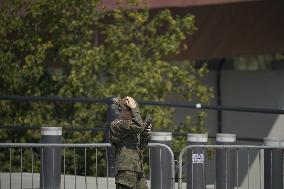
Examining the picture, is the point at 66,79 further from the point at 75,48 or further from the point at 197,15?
the point at 197,15

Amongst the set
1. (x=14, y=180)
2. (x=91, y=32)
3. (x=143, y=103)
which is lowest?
(x=14, y=180)

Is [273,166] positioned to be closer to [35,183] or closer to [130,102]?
[130,102]

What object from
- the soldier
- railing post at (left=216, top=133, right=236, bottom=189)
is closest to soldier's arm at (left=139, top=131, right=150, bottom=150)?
the soldier

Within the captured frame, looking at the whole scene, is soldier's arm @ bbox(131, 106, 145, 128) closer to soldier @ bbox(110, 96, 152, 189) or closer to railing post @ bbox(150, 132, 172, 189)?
soldier @ bbox(110, 96, 152, 189)

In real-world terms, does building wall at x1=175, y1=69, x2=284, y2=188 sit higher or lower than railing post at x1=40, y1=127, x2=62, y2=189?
higher

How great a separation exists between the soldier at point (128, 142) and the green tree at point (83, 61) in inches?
289

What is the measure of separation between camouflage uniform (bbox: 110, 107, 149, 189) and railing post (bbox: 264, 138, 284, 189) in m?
2.10

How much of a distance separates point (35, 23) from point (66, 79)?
1.31m

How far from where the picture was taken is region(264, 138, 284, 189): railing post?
37.7ft

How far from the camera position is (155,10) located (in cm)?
2019

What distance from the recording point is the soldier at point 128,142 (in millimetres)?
9836

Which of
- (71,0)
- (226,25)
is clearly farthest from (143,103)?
(226,25)

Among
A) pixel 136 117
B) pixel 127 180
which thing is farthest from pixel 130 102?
pixel 127 180

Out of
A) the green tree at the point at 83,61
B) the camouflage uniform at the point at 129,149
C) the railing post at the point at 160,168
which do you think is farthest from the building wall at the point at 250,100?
the camouflage uniform at the point at 129,149
